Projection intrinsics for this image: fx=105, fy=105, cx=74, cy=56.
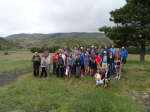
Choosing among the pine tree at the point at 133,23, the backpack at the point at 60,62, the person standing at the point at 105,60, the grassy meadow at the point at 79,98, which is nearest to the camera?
the grassy meadow at the point at 79,98

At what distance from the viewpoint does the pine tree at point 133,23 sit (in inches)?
426

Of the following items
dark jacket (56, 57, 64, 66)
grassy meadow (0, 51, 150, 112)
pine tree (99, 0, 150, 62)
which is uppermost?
pine tree (99, 0, 150, 62)

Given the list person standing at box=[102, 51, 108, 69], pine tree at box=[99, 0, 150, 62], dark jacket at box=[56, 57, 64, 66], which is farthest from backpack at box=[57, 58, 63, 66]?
pine tree at box=[99, 0, 150, 62]

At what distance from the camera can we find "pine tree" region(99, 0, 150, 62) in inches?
426

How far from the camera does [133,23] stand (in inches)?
420

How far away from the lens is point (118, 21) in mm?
12359

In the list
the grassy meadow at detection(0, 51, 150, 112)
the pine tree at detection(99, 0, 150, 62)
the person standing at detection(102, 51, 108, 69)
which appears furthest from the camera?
the pine tree at detection(99, 0, 150, 62)

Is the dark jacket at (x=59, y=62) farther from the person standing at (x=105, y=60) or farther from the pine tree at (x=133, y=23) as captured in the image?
the pine tree at (x=133, y=23)

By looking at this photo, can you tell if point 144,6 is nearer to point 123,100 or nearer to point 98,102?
point 123,100

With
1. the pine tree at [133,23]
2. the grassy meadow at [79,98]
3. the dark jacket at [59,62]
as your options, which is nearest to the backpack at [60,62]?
the dark jacket at [59,62]

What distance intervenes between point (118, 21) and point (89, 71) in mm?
7334

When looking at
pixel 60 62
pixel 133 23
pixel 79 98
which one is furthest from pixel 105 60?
pixel 133 23

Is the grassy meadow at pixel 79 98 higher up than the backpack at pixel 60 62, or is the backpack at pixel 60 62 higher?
the backpack at pixel 60 62

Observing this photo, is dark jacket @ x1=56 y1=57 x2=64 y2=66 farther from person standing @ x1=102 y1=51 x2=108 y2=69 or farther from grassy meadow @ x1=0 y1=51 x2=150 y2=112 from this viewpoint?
person standing @ x1=102 y1=51 x2=108 y2=69
